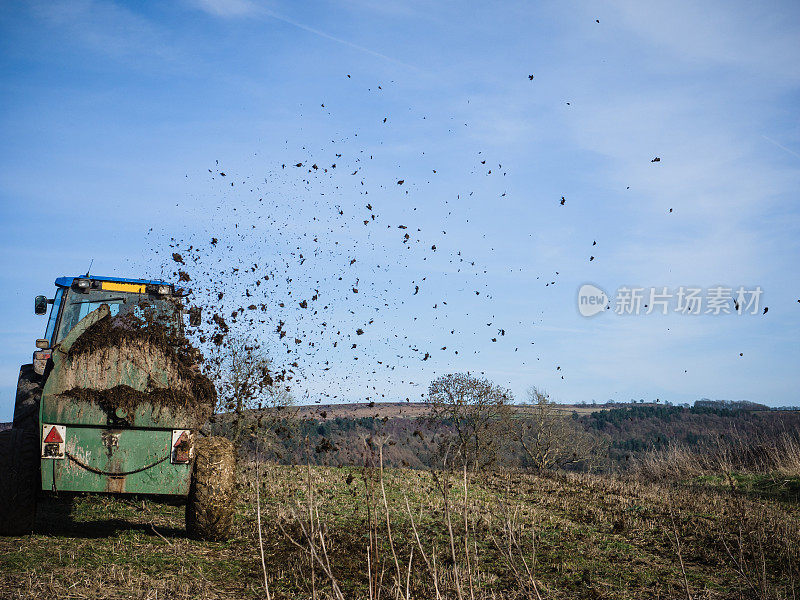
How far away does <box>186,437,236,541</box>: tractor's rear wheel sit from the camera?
25.6ft

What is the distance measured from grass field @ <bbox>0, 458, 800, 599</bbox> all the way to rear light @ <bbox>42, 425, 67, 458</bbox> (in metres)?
1.19

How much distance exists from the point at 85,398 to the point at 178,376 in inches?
45.8

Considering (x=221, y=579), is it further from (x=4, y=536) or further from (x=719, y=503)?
(x=719, y=503)

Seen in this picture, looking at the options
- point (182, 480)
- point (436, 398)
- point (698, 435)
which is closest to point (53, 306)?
point (182, 480)

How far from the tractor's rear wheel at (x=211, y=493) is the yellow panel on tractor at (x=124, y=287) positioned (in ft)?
10.7

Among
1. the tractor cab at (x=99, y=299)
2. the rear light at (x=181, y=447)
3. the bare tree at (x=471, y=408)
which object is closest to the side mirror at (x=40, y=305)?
the tractor cab at (x=99, y=299)

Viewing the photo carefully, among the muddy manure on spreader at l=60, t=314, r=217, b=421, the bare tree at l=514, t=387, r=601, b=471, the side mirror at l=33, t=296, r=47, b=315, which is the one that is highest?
the side mirror at l=33, t=296, r=47, b=315

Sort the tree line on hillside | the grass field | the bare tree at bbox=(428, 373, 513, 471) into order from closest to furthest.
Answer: the grass field < the tree line on hillside < the bare tree at bbox=(428, 373, 513, 471)

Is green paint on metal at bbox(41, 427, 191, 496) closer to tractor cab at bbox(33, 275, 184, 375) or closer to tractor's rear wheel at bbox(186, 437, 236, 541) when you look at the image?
tractor's rear wheel at bbox(186, 437, 236, 541)

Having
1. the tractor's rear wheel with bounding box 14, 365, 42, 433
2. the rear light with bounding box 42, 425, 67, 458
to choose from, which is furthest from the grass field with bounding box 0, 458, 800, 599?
the tractor's rear wheel with bounding box 14, 365, 42, 433

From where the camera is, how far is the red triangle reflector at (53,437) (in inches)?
297

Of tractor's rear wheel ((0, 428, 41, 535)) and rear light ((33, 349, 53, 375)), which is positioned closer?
tractor's rear wheel ((0, 428, 41, 535))

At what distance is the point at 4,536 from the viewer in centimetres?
805

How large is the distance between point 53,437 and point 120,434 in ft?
2.60
